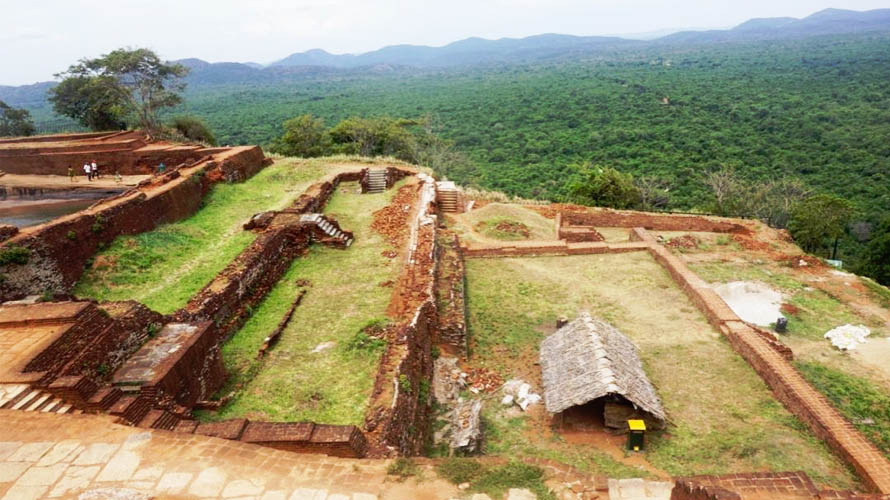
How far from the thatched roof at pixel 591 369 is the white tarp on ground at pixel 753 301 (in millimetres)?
4640

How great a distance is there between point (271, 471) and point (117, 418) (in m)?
2.06

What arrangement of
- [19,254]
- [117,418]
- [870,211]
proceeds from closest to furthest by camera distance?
[117,418] → [19,254] → [870,211]

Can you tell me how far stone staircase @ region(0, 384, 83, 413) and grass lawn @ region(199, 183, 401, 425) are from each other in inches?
64.1

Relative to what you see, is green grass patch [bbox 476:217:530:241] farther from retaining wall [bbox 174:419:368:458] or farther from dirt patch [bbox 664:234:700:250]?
retaining wall [bbox 174:419:368:458]

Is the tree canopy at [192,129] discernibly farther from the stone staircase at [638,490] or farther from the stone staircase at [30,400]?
the stone staircase at [638,490]

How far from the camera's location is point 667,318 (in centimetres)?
1091

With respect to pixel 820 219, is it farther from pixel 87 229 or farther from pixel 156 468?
pixel 87 229

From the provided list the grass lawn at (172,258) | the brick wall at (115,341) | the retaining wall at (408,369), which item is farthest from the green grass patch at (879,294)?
the brick wall at (115,341)

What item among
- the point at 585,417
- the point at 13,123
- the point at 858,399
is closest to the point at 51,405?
the point at 585,417

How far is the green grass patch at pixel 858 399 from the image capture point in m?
7.87

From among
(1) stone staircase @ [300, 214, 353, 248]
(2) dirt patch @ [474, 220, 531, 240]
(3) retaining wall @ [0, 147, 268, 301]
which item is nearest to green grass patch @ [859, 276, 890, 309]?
(2) dirt patch @ [474, 220, 531, 240]

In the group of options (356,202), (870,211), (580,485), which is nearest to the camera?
(580,485)

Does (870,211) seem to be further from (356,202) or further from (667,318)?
(356,202)

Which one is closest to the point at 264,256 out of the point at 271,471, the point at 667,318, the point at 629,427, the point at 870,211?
the point at 271,471
